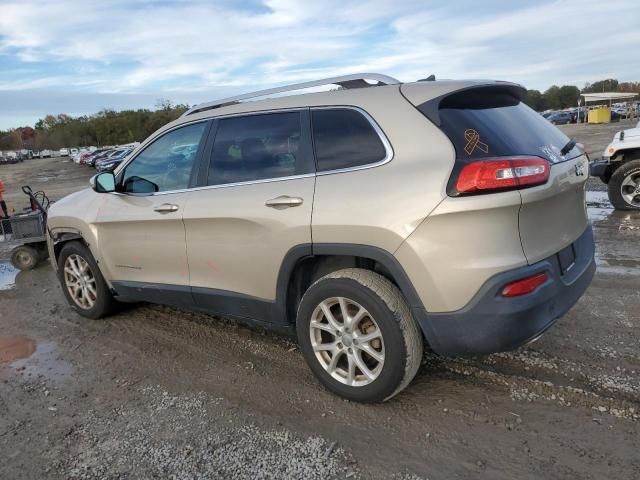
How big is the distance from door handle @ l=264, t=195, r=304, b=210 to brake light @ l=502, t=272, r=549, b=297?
4.16 feet

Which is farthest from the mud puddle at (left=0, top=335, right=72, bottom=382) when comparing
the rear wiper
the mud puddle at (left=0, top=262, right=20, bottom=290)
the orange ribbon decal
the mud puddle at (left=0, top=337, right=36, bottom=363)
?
the rear wiper

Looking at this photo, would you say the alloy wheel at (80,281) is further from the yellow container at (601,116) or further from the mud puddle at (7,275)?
the yellow container at (601,116)

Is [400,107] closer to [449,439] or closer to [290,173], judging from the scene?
[290,173]

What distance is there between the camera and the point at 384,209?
9.22 feet

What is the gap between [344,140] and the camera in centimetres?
312

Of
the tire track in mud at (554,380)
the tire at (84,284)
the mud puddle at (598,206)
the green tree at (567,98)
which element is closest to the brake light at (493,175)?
the tire track in mud at (554,380)

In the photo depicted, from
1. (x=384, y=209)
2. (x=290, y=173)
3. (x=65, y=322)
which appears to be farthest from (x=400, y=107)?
(x=65, y=322)

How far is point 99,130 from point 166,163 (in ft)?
376

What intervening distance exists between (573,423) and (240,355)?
2.29 meters

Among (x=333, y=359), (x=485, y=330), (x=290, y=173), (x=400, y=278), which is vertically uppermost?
(x=290, y=173)

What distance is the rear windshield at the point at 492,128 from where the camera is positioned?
273 cm

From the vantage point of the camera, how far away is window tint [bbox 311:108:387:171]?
2998mm

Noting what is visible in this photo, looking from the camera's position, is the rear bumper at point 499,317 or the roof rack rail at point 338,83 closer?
the rear bumper at point 499,317

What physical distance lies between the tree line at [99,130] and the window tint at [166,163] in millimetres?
95924
